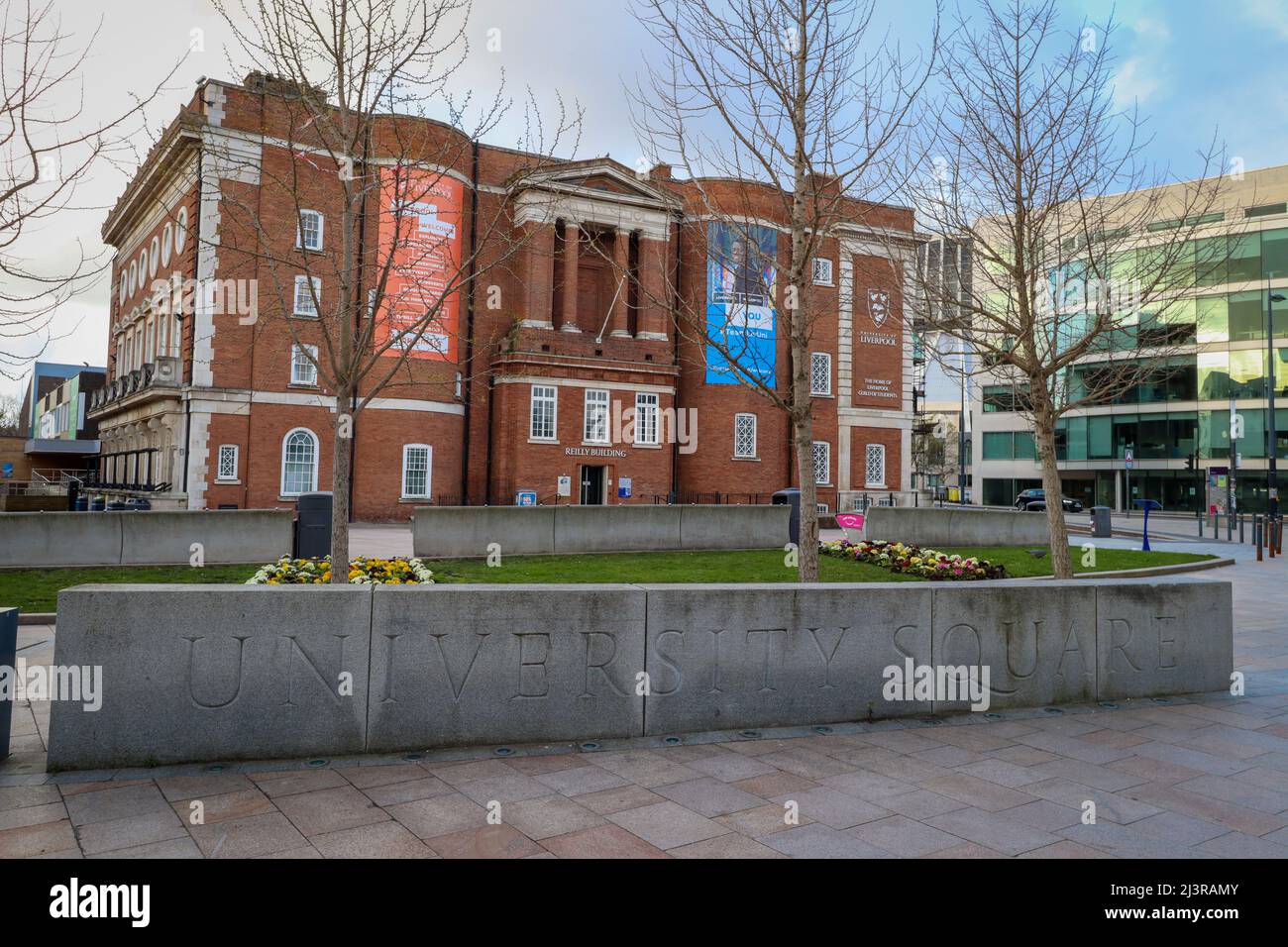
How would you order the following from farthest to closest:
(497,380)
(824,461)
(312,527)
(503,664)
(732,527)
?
(824,461)
(497,380)
(732,527)
(312,527)
(503,664)

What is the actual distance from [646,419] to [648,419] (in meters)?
0.11

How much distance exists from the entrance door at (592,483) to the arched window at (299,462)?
1070 centimetres

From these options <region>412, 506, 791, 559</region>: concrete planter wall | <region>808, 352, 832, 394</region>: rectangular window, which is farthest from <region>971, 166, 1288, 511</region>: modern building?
<region>412, 506, 791, 559</region>: concrete planter wall

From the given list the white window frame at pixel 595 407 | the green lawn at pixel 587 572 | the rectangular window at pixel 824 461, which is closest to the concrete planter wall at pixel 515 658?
the green lawn at pixel 587 572

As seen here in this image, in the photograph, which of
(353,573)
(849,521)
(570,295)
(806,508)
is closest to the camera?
(806,508)

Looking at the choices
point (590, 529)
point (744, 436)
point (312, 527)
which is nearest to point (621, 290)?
point (744, 436)

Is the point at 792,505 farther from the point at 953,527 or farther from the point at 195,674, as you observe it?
the point at 195,674

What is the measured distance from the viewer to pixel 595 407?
117ft

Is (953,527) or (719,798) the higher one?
(953,527)

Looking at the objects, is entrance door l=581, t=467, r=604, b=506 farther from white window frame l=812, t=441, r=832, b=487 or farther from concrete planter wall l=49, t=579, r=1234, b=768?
concrete planter wall l=49, t=579, r=1234, b=768

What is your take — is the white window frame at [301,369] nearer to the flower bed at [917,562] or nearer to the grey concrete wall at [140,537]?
the grey concrete wall at [140,537]

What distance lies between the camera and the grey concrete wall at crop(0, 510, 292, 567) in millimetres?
14984

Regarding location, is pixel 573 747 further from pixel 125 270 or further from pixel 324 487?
pixel 125 270

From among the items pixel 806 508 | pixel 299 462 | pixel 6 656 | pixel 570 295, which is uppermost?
pixel 570 295
